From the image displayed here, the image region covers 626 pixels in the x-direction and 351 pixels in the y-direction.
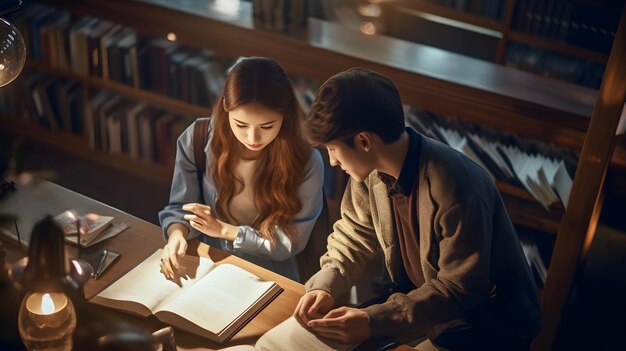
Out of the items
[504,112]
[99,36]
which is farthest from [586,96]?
[99,36]

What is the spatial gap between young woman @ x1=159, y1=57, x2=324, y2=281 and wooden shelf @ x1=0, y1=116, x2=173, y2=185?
162 centimetres

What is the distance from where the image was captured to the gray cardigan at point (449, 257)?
1.94 m

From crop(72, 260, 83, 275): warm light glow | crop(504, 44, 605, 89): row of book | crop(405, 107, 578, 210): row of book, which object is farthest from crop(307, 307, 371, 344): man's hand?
crop(504, 44, 605, 89): row of book

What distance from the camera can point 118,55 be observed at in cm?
393

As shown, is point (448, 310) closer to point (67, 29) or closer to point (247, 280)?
point (247, 280)

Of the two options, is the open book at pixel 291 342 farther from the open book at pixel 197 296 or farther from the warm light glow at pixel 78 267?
the warm light glow at pixel 78 267

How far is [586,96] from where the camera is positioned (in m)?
3.02

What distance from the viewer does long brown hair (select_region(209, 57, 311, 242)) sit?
7.14ft

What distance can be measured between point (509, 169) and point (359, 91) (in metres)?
1.38

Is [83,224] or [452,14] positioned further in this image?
[452,14]

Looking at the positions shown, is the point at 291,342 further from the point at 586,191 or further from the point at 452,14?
the point at 452,14

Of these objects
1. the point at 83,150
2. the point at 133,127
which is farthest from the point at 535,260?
the point at 83,150

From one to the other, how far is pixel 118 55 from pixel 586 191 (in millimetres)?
2403

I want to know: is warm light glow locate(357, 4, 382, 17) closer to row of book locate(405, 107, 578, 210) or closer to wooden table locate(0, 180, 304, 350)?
row of book locate(405, 107, 578, 210)
